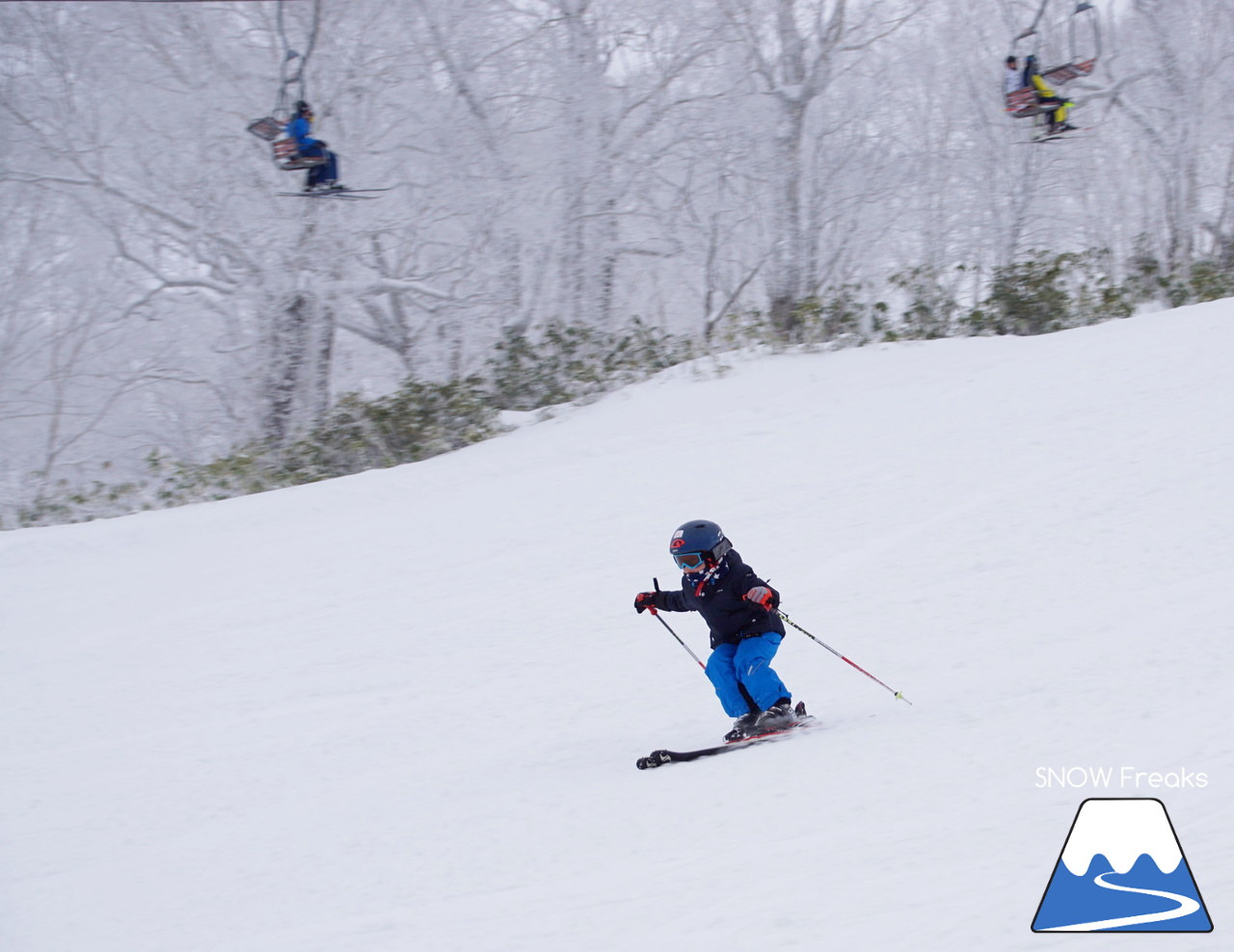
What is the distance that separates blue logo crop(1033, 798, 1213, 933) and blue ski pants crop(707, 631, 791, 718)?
6.29 ft

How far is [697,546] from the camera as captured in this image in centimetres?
564

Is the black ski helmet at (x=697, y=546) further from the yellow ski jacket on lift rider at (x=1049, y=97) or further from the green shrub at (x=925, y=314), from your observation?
the green shrub at (x=925, y=314)

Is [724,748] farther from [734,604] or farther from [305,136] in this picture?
[305,136]

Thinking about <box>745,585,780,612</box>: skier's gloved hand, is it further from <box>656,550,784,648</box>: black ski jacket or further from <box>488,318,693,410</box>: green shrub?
<box>488,318,693,410</box>: green shrub

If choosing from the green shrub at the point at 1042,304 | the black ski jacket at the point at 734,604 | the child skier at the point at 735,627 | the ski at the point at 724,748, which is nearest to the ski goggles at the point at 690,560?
the child skier at the point at 735,627

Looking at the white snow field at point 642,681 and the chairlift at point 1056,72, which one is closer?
the white snow field at point 642,681

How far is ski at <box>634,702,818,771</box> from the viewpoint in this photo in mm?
5527

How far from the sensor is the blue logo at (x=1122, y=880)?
132 inches

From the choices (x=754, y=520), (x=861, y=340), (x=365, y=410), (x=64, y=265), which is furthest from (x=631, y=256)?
(x=754, y=520)

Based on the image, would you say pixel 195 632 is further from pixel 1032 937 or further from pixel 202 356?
pixel 202 356

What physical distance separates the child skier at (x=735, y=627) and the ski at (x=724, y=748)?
0.11 ft

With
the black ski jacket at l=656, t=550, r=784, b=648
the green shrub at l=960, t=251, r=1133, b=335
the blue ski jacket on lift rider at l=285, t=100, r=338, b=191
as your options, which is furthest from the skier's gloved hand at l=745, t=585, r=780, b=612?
the green shrub at l=960, t=251, r=1133, b=335

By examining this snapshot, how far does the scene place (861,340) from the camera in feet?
50.0

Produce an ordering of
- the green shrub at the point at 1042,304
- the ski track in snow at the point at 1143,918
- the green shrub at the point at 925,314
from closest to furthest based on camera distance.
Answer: the ski track in snow at the point at 1143,918 → the green shrub at the point at 1042,304 → the green shrub at the point at 925,314
